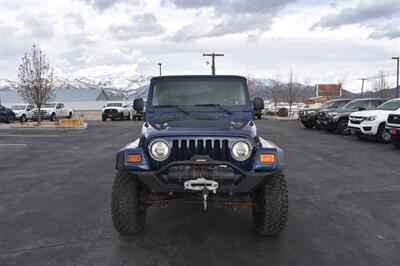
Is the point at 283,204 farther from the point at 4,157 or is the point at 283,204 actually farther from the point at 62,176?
the point at 4,157

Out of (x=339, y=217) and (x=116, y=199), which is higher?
(x=116, y=199)

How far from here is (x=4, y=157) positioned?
1119cm

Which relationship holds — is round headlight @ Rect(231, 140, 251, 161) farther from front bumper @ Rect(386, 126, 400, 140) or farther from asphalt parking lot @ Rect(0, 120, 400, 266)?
front bumper @ Rect(386, 126, 400, 140)

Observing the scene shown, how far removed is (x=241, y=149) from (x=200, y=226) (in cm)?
133

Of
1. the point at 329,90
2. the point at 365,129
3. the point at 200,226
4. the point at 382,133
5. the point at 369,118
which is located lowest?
the point at 200,226

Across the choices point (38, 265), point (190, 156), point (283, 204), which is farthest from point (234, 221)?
point (38, 265)

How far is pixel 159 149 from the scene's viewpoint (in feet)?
13.0

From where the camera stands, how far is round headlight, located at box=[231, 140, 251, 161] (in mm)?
3916

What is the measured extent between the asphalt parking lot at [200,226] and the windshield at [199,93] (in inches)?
62.7

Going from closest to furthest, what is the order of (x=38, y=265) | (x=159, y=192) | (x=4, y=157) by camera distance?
(x=38, y=265) → (x=159, y=192) → (x=4, y=157)

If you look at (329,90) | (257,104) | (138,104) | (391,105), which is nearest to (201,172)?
(257,104)

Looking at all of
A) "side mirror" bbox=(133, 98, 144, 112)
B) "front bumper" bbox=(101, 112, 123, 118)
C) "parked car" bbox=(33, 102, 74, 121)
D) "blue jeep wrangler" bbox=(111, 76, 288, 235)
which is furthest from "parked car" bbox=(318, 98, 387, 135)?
"parked car" bbox=(33, 102, 74, 121)

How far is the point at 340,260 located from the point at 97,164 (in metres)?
7.13

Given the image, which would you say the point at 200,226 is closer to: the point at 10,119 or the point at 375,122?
the point at 375,122
